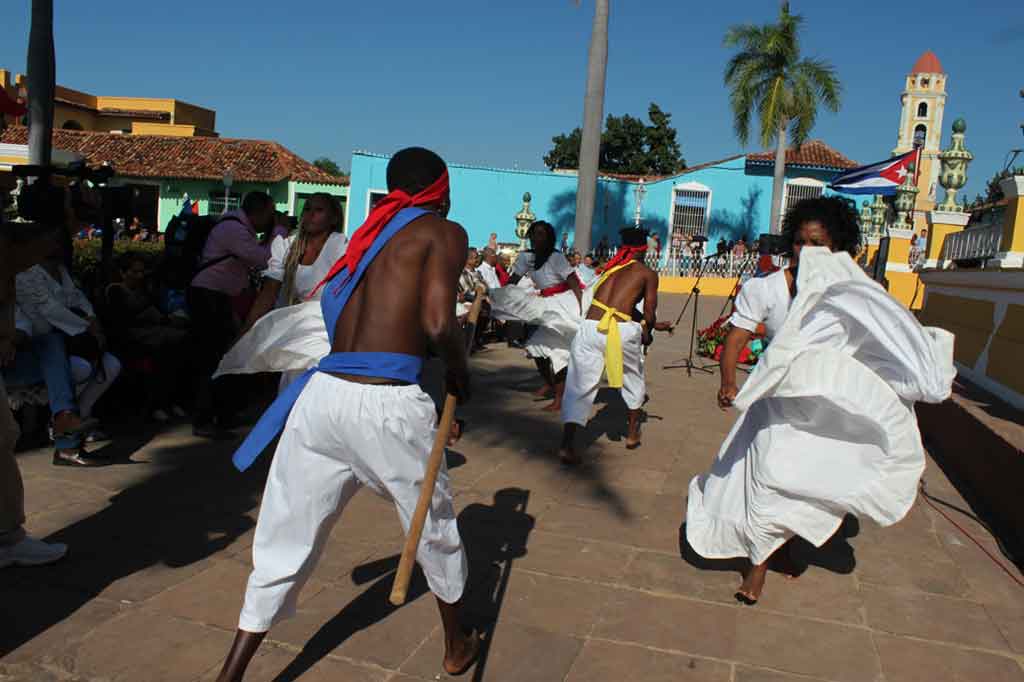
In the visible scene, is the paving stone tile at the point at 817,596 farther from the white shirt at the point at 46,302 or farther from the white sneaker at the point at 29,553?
the white shirt at the point at 46,302

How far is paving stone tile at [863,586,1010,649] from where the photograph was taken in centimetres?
366

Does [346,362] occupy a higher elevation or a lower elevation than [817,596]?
higher

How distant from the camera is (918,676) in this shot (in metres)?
3.27

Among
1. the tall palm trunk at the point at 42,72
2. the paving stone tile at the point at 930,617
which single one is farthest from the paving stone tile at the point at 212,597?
the tall palm trunk at the point at 42,72

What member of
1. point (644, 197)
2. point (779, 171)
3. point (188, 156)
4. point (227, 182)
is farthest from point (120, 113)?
point (779, 171)

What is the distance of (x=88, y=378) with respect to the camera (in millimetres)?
5379

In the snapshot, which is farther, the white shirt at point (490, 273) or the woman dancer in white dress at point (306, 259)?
the white shirt at point (490, 273)

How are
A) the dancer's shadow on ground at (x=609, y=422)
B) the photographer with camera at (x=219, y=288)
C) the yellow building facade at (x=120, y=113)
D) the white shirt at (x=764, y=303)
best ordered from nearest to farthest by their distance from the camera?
the white shirt at (x=764, y=303), the photographer with camera at (x=219, y=288), the dancer's shadow on ground at (x=609, y=422), the yellow building facade at (x=120, y=113)

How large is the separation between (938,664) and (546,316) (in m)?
5.11

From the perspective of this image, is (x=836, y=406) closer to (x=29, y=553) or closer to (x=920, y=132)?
(x=29, y=553)

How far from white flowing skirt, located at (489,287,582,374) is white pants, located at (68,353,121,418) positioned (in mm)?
3713

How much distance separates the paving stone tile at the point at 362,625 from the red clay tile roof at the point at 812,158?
31.4 meters

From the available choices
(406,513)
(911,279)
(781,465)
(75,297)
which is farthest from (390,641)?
(911,279)

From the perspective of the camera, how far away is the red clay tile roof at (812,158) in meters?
33.5
